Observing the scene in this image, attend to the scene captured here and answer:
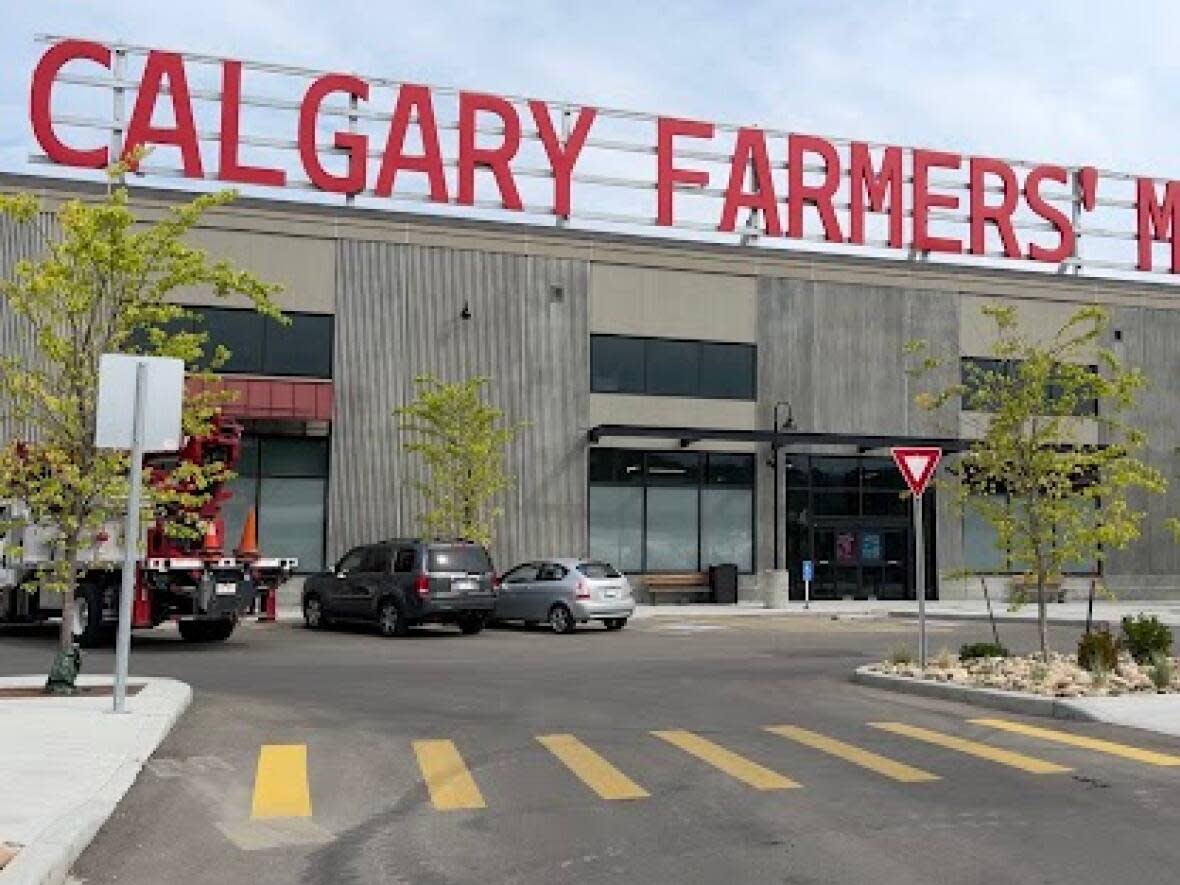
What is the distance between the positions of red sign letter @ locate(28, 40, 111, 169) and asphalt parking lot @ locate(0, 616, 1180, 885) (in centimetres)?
2109

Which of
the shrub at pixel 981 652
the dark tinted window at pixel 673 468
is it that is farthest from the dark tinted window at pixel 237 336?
the shrub at pixel 981 652

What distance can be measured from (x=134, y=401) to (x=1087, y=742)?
29.8 feet

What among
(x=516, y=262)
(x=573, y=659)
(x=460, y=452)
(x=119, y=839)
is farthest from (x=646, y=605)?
(x=119, y=839)

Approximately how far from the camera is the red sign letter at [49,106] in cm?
3244

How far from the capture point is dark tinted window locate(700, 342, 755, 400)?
3709 centimetres

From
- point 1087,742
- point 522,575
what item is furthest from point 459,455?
point 1087,742

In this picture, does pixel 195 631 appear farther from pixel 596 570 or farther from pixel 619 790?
pixel 619 790

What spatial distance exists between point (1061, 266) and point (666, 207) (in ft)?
45.2

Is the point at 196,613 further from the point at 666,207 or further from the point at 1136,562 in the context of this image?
the point at 1136,562

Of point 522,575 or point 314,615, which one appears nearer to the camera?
point 314,615

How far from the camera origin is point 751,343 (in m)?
37.5

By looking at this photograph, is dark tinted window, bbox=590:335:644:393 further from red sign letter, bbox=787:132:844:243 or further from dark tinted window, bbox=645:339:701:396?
red sign letter, bbox=787:132:844:243

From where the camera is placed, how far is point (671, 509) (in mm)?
36906

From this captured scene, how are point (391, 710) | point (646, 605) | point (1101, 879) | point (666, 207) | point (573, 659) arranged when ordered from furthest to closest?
point (666, 207)
point (646, 605)
point (573, 659)
point (391, 710)
point (1101, 879)
